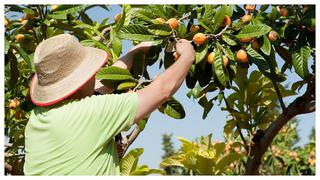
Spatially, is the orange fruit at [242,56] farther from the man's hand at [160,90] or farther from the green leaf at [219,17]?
the man's hand at [160,90]

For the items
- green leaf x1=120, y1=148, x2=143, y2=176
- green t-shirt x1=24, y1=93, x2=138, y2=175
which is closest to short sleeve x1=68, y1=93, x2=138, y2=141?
green t-shirt x1=24, y1=93, x2=138, y2=175

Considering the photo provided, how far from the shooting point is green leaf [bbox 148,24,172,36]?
5.54ft

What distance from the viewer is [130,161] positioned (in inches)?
90.7

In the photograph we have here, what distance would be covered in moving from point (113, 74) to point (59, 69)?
27 centimetres

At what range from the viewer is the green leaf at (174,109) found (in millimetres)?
1851

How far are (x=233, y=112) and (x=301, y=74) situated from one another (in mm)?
729

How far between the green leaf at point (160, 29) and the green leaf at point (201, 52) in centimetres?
11

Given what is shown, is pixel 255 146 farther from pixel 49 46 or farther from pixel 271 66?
pixel 49 46

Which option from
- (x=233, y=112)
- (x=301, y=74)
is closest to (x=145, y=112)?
→ (x=301, y=74)

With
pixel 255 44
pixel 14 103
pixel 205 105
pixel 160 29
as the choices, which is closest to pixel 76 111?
pixel 160 29

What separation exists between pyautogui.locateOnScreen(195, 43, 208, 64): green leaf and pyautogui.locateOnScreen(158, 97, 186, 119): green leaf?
198 millimetres

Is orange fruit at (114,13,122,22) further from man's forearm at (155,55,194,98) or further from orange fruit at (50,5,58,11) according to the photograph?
man's forearm at (155,55,194,98)

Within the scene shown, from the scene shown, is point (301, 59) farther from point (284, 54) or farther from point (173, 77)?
point (173, 77)

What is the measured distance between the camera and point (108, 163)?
1.45 metres
